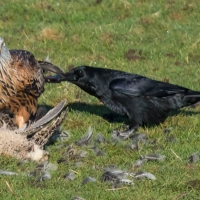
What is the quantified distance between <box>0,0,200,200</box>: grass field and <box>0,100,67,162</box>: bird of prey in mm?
111

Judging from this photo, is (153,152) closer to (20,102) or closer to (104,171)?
(104,171)

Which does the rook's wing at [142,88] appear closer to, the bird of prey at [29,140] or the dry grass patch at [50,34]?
the bird of prey at [29,140]

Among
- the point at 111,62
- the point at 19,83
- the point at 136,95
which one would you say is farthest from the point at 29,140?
the point at 111,62

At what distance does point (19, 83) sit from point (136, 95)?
1492 mm

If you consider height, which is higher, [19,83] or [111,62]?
[19,83]

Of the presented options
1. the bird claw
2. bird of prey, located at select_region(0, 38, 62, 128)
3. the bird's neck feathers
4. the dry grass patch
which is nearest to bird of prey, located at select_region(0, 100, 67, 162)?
the bird claw

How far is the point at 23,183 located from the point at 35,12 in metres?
6.50

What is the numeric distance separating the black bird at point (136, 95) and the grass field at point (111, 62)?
0.59 ft

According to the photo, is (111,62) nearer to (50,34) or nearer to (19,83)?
(50,34)

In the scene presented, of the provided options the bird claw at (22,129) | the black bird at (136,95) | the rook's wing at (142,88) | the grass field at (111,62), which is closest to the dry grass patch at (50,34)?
the grass field at (111,62)

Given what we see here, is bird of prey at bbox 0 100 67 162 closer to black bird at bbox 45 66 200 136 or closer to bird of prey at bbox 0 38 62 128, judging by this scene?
bird of prey at bbox 0 38 62 128

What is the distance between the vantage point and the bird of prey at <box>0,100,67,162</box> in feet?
21.2

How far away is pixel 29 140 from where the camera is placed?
259 inches

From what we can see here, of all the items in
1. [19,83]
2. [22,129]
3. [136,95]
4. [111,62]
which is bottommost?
[111,62]
